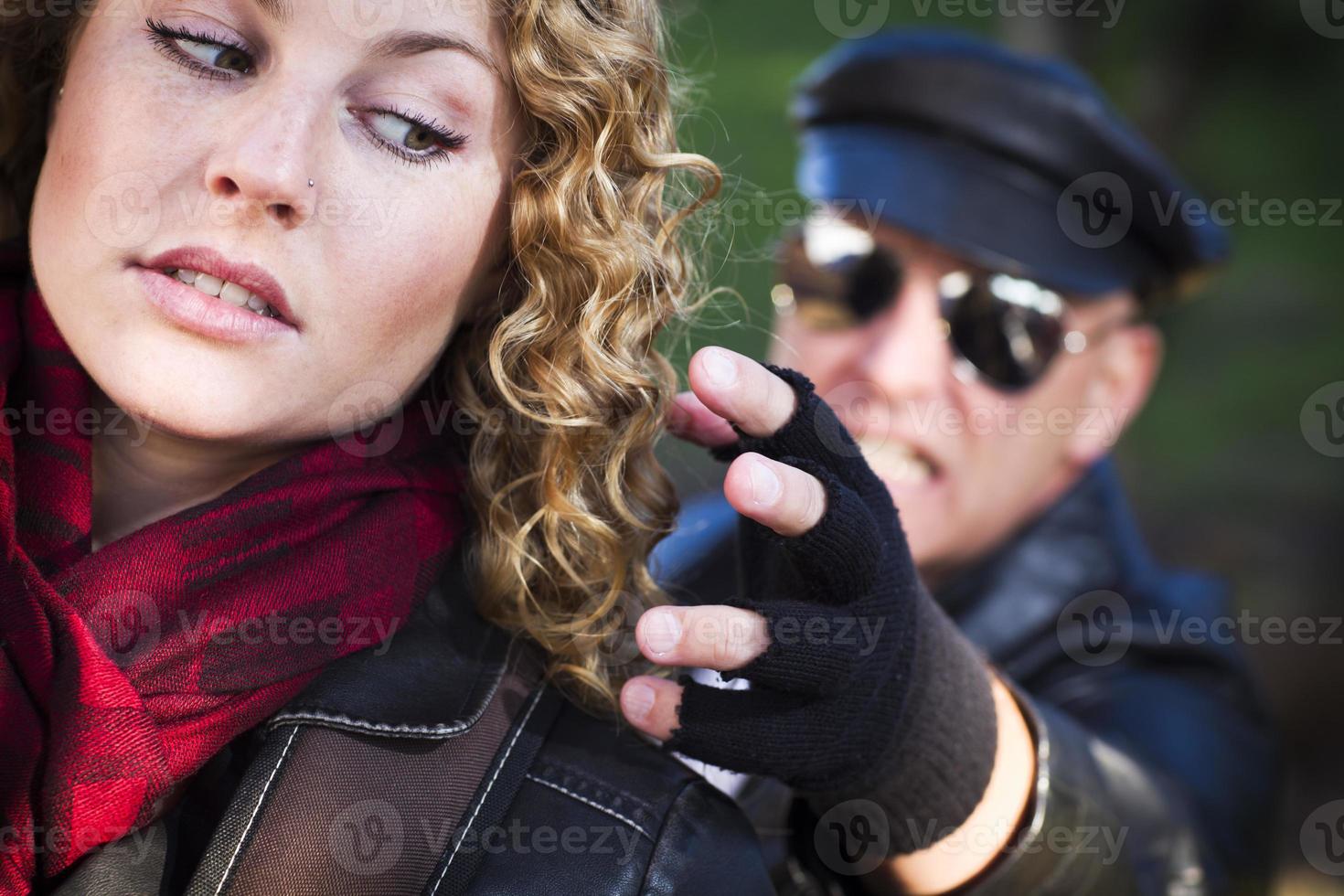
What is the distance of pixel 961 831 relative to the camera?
A: 1.66 m

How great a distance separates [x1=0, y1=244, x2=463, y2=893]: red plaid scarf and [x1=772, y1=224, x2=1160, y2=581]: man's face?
4.47 ft

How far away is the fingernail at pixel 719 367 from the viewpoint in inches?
50.8

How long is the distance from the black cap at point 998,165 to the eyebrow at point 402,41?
1.47 meters

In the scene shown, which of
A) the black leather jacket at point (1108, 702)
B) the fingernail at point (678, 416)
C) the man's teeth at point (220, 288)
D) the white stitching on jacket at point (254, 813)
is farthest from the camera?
the black leather jacket at point (1108, 702)

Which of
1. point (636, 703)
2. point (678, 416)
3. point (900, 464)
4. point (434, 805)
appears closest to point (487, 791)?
point (434, 805)

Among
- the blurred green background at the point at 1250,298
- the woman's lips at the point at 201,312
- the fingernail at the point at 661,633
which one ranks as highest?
the woman's lips at the point at 201,312

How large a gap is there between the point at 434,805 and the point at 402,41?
2.75 feet

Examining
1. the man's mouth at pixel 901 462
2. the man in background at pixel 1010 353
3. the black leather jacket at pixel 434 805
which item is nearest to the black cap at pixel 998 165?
the man in background at pixel 1010 353

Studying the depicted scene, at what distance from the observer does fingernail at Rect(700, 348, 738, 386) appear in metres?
1.29

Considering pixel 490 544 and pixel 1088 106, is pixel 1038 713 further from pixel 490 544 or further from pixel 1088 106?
pixel 1088 106

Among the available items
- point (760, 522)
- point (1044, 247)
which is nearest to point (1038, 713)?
point (760, 522)

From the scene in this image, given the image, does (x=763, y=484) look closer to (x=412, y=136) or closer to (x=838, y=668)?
(x=838, y=668)

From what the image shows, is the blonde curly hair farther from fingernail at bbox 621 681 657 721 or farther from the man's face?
the man's face

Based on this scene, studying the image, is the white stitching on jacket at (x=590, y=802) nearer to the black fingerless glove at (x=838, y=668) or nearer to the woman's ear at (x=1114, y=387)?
the black fingerless glove at (x=838, y=668)
